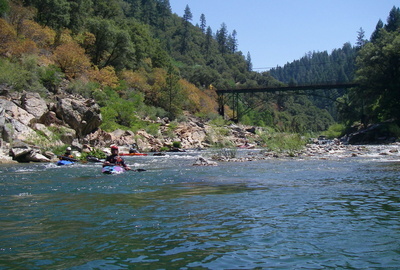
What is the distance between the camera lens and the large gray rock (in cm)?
2747

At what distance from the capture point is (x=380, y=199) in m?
8.16

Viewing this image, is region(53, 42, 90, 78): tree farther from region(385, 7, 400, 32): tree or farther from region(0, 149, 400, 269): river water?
region(385, 7, 400, 32): tree

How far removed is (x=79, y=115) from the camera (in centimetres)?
2823

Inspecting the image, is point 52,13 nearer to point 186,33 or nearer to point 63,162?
point 63,162

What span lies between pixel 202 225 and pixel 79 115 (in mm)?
24181

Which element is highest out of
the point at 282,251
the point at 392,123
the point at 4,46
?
the point at 4,46

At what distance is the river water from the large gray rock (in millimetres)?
17290

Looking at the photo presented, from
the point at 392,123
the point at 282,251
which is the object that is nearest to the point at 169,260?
the point at 282,251

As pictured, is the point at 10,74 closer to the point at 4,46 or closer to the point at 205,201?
the point at 4,46

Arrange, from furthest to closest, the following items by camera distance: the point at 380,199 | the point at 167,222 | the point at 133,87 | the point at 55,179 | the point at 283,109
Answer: the point at 283,109 → the point at 133,87 → the point at 55,179 → the point at 380,199 → the point at 167,222

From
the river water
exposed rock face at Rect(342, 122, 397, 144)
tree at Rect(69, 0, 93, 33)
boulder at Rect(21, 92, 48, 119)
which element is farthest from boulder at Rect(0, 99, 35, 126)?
exposed rock face at Rect(342, 122, 397, 144)

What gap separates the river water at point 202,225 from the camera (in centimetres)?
439

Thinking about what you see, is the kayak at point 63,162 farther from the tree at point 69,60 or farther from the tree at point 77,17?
the tree at point 77,17

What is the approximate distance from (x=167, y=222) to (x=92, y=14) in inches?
2616
